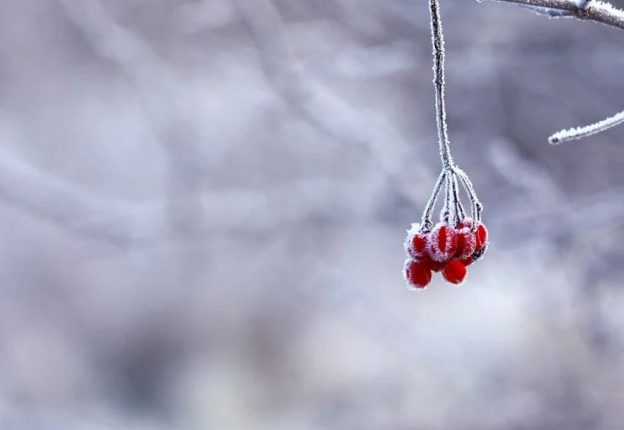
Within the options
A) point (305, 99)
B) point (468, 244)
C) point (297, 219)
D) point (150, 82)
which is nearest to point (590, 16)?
point (468, 244)

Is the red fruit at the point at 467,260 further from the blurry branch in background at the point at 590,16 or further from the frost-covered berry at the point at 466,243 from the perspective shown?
the blurry branch in background at the point at 590,16

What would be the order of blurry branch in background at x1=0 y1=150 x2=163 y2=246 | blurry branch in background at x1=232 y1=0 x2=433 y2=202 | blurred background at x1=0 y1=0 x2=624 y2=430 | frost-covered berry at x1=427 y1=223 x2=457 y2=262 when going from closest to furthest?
frost-covered berry at x1=427 y1=223 x2=457 y2=262
blurry branch in background at x1=232 y1=0 x2=433 y2=202
blurred background at x1=0 y1=0 x2=624 y2=430
blurry branch in background at x1=0 y1=150 x2=163 y2=246

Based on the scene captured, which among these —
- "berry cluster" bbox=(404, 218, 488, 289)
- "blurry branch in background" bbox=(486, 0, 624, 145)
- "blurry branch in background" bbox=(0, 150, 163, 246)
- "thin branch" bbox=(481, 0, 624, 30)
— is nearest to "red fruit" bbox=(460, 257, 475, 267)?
"berry cluster" bbox=(404, 218, 488, 289)

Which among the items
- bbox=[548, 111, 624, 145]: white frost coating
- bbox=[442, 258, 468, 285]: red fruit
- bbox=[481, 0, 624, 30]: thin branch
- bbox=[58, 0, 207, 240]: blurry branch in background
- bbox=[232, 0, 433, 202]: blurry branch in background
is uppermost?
bbox=[58, 0, 207, 240]: blurry branch in background

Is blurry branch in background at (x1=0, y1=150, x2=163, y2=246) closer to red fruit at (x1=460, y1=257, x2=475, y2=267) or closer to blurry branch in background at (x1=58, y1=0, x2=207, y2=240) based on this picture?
blurry branch in background at (x1=58, y1=0, x2=207, y2=240)

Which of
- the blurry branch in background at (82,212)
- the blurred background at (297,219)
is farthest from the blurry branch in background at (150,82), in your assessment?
the blurry branch in background at (82,212)

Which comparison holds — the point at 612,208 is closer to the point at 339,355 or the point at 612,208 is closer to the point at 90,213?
the point at 90,213
